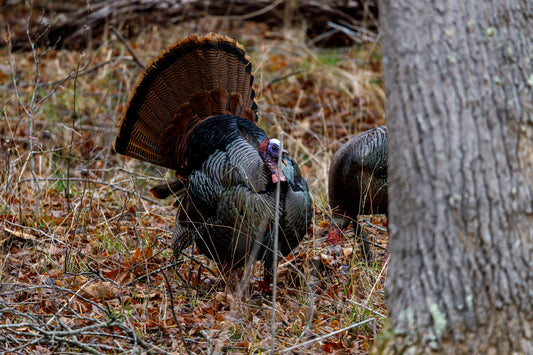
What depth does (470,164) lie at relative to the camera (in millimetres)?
2131

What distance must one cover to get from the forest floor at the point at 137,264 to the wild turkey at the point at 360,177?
0.99 ft

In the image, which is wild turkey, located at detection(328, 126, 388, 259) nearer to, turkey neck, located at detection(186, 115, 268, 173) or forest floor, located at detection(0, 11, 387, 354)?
forest floor, located at detection(0, 11, 387, 354)

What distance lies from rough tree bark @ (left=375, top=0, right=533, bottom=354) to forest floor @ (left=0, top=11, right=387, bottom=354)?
854mm

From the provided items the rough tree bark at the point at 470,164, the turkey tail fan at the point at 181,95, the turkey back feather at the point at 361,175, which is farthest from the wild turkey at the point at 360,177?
the rough tree bark at the point at 470,164

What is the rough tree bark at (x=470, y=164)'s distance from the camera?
213cm

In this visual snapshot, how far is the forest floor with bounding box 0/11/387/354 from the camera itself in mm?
3229

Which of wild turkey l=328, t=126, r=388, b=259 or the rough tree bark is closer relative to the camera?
the rough tree bark

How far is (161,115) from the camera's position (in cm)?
477

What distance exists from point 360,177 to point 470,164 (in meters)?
2.65

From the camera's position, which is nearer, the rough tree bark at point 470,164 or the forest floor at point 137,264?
the rough tree bark at point 470,164

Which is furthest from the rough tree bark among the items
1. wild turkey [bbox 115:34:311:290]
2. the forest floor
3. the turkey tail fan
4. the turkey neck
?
the turkey tail fan

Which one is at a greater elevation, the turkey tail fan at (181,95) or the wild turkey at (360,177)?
the turkey tail fan at (181,95)

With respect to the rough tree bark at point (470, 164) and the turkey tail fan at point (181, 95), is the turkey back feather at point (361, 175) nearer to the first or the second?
the turkey tail fan at point (181, 95)

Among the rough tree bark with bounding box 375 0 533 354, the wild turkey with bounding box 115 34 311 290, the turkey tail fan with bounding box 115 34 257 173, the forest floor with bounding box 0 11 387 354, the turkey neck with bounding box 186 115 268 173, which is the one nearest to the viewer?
the rough tree bark with bounding box 375 0 533 354
